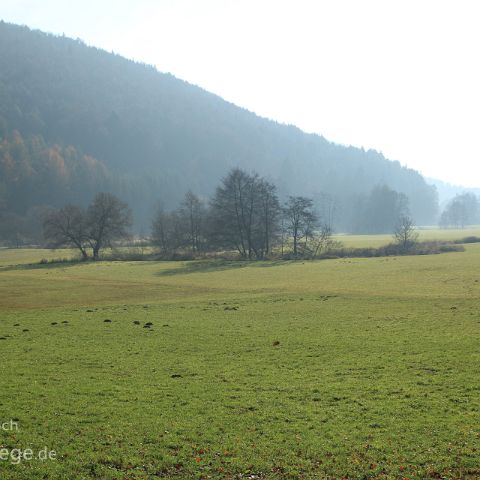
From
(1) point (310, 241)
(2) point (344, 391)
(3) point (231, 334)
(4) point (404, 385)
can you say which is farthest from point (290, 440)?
(1) point (310, 241)

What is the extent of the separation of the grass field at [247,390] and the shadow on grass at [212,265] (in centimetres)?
3404

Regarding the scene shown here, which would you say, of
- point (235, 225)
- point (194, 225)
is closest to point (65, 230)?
point (194, 225)

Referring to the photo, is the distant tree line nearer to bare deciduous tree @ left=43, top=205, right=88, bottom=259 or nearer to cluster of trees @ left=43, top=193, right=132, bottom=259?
cluster of trees @ left=43, top=193, right=132, bottom=259

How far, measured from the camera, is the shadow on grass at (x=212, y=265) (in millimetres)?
70338

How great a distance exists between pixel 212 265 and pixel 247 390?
6288 centimetres

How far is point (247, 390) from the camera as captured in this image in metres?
15.7

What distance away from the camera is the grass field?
429 inches

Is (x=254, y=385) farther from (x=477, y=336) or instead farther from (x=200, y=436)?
(x=477, y=336)

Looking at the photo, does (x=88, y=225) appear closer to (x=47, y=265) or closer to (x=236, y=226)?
(x=47, y=265)

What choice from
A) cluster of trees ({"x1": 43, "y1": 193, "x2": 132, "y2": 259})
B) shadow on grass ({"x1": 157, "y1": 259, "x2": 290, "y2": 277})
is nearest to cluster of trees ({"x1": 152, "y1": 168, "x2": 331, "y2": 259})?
shadow on grass ({"x1": 157, "y1": 259, "x2": 290, "y2": 277})

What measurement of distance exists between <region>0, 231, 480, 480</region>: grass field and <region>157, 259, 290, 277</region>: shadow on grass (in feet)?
112

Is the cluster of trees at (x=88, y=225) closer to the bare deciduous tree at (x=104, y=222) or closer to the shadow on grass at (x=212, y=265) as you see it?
the bare deciduous tree at (x=104, y=222)

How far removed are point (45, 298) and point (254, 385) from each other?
104ft

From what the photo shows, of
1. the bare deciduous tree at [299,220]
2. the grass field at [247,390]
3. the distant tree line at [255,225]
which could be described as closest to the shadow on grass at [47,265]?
the distant tree line at [255,225]
